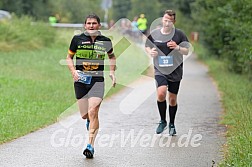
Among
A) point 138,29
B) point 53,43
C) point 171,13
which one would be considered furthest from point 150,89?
point 138,29

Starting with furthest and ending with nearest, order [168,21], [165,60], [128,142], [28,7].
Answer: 1. [28,7]
2. [165,60]
3. [168,21]
4. [128,142]

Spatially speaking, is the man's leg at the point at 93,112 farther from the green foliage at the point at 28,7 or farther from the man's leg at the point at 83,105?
the green foliage at the point at 28,7

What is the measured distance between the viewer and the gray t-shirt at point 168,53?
1135cm

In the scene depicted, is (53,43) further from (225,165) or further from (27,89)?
(225,165)

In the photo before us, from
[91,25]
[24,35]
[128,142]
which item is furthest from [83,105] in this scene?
[24,35]

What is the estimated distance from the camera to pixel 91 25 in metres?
9.34

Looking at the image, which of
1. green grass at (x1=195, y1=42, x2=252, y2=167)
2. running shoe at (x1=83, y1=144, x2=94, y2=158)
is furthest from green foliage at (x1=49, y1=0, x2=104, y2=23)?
running shoe at (x1=83, y1=144, x2=94, y2=158)

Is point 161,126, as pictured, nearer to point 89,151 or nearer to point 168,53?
point 168,53

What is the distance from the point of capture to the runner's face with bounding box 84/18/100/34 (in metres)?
9.34

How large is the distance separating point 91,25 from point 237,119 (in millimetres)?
4220

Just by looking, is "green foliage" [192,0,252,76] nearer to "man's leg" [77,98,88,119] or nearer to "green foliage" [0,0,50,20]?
"man's leg" [77,98,88,119]

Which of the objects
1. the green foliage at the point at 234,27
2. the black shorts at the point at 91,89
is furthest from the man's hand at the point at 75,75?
the green foliage at the point at 234,27

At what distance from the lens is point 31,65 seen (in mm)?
24391

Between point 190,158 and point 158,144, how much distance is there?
4.09 feet
